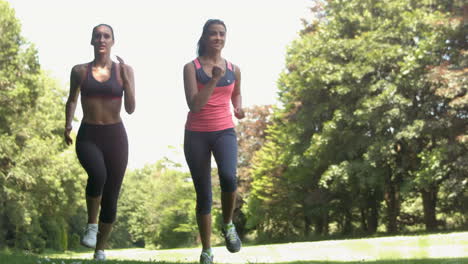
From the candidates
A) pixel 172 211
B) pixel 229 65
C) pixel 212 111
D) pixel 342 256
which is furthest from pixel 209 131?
pixel 172 211

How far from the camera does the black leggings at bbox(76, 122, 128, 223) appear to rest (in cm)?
637

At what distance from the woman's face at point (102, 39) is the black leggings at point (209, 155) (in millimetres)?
1525

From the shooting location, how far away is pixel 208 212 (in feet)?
19.6

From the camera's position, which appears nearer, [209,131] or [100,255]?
[209,131]

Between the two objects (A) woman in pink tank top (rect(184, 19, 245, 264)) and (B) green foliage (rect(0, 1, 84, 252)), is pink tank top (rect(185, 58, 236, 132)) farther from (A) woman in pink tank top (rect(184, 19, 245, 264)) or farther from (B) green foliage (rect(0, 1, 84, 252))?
(B) green foliage (rect(0, 1, 84, 252))

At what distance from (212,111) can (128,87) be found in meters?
1.22

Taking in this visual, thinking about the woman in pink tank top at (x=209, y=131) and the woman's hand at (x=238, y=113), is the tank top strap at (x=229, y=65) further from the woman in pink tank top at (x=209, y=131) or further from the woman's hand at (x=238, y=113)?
the woman's hand at (x=238, y=113)

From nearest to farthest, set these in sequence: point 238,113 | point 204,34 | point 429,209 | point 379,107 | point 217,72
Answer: point 217,72, point 204,34, point 238,113, point 379,107, point 429,209

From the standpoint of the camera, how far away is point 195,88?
18.6 ft

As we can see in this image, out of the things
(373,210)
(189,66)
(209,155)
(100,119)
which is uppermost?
(189,66)

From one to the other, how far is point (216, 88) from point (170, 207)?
58.5 metres

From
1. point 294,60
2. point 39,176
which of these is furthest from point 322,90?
point 39,176

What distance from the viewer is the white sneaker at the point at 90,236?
638cm

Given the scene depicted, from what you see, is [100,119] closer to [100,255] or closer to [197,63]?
[197,63]
